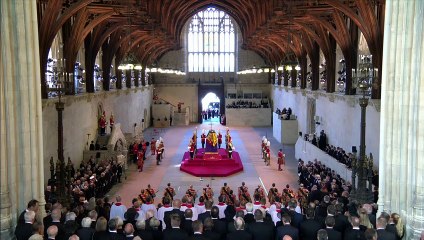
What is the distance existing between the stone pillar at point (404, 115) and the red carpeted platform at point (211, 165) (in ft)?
48.2

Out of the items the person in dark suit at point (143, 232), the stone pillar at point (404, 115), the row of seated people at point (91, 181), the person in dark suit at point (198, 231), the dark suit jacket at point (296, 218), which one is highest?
the stone pillar at point (404, 115)

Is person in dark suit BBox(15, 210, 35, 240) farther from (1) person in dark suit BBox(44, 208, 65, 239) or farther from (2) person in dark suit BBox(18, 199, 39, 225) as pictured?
(1) person in dark suit BBox(44, 208, 65, 239)

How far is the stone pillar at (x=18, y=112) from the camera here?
33.8 feet

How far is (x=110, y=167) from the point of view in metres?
22.5

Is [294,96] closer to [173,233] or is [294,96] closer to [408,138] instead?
[408,138]

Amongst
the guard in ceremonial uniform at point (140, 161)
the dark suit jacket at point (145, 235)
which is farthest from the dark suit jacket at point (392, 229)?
the guard in ceremonial uniform at point (140, 161)

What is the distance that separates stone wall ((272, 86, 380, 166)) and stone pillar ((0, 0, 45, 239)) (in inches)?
550

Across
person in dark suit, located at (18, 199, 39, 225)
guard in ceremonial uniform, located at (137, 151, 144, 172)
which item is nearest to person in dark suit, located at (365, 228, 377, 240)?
person in dark suit, located at (18, 199, 39, 225)

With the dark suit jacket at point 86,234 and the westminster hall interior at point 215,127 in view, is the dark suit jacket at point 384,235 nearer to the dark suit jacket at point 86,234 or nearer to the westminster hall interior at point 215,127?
the westminster hall interior at point 215,127

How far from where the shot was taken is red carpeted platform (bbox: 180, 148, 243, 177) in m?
25.7

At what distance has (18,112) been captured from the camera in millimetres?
10680

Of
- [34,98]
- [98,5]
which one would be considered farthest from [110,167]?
[34,98]

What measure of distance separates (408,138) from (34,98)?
7.69 metres

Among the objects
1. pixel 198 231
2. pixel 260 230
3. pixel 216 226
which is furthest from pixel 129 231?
pixel 260 230
